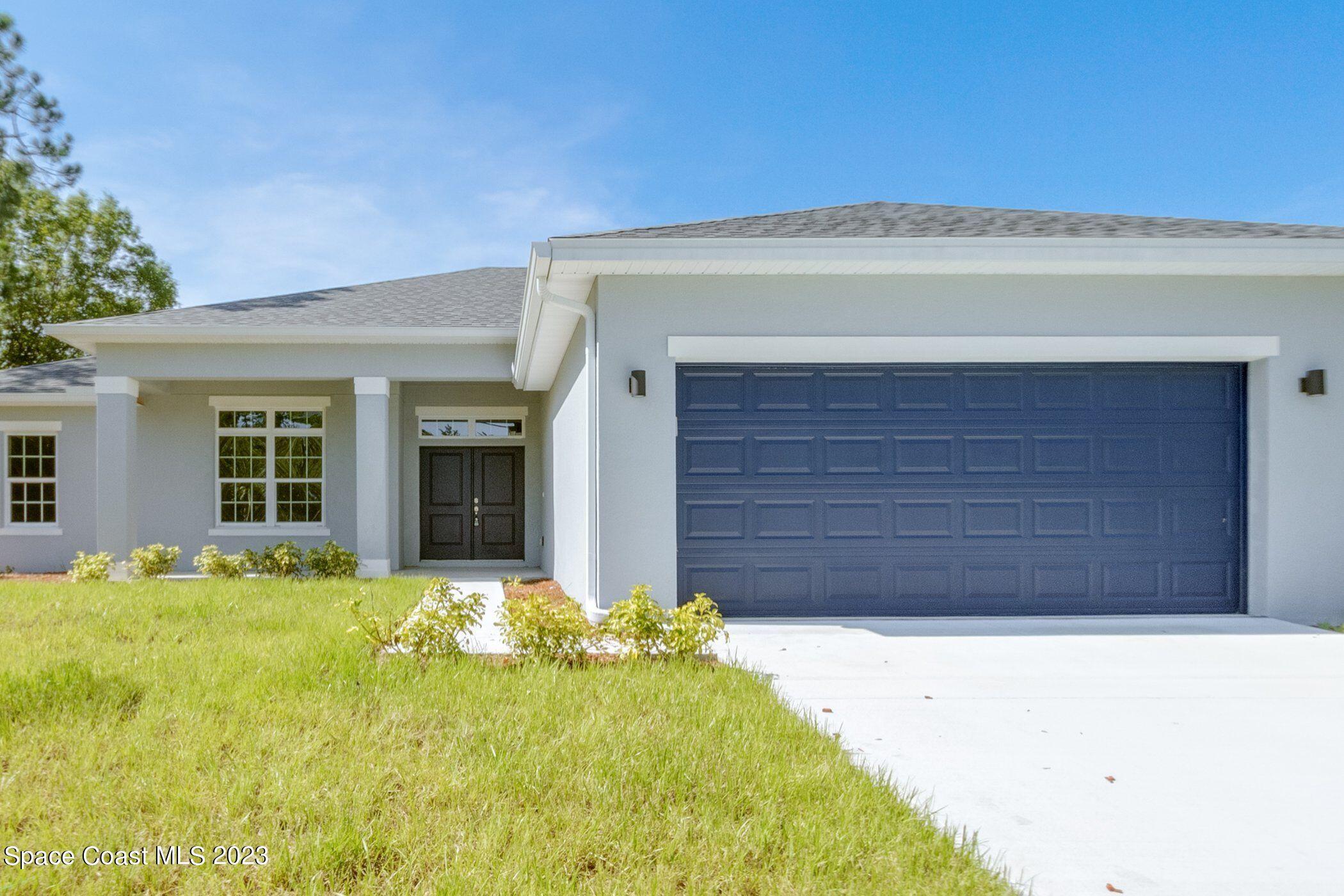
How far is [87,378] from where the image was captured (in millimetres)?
13609

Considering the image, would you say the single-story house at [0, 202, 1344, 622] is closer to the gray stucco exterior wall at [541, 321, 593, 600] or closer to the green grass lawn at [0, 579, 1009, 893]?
the gray stucco exterior wall at [541, 321, 593, 600]

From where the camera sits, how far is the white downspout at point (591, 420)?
23.0 ft

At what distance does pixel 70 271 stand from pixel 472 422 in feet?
64.0

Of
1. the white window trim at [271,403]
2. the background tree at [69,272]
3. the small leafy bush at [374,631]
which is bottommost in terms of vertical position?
the small leafy bush at [374,631]

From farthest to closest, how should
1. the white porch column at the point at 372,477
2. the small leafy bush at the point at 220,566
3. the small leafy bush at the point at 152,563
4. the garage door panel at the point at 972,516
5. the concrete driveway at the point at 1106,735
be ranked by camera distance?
1. the white porch column at the point at 372,477
2. the small leafy bush at the point at 220,566
3. the small leafy bush at the point at 152,563
4. the garage door panel at the point at 972,516
5. the concrete driveway at the point at 1106,735

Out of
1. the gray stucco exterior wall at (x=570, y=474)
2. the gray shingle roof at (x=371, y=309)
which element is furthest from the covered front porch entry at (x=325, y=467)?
the gray stucco exterior wall at (x=570, y=474)

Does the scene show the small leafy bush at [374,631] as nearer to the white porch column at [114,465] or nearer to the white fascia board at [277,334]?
the white fascia board at [277,334]

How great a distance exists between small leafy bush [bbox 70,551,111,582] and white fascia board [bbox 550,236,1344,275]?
336 inches

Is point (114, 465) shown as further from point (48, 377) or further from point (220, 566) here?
point (48, 377)

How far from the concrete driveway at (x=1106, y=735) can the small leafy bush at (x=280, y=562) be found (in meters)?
7.39

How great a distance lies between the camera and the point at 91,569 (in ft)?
33.9

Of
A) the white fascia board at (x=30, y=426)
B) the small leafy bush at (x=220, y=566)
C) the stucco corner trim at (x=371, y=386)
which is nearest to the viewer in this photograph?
the small leafy bush at (x=220, y=566)

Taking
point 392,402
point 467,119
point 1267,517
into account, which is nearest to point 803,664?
point 1267,517

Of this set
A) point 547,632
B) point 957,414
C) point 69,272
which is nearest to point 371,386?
point 547,632
